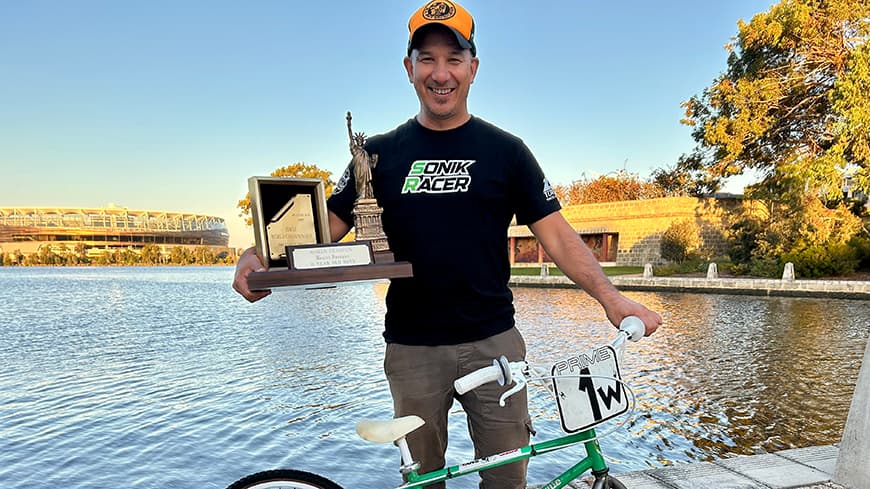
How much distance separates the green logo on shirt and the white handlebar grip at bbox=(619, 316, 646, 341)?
596 mm

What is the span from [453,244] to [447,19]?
64cm

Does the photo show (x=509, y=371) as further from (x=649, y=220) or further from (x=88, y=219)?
(x=88, y=219)

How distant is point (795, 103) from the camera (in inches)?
945

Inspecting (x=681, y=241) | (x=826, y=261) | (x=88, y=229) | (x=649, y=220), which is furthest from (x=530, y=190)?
(x=88, y=229)

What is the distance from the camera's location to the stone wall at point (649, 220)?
Answer: 29.8 m

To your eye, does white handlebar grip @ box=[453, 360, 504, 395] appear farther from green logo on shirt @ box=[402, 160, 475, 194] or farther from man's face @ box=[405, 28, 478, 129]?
man's face @ box=[405, 28, 478, 129]

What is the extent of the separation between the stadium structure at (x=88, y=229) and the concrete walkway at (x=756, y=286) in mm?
77446

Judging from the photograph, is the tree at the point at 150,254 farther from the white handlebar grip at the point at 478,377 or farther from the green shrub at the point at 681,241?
the white handlebar grip at the point at 478,377

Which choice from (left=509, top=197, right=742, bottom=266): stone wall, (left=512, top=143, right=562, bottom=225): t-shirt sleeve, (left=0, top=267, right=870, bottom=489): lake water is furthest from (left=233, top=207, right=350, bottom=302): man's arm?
(left=509, top=197, right=742, bottom=266): stone wall

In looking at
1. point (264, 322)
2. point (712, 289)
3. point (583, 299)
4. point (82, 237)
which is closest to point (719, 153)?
point (712, 289)

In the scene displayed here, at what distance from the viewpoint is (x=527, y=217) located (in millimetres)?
2070

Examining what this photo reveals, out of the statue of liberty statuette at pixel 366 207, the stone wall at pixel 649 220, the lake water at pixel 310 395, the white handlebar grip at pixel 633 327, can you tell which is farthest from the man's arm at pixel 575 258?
the stone wall at pixel 649 220

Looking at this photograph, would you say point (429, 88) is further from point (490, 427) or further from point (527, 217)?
point (490, 427)

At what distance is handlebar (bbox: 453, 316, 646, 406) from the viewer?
152cm
